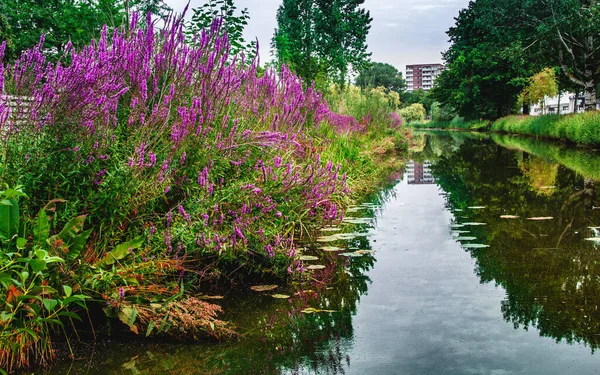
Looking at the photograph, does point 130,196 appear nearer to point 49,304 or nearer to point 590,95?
point 49,304

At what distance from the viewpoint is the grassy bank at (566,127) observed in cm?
1817

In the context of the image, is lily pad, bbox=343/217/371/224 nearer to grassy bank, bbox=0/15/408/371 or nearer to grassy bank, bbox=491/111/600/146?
grassy bank, bbox=0/15/408/371

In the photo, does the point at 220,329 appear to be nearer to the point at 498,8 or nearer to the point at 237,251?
the point at 237,251

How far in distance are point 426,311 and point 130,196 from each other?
79.1 inches

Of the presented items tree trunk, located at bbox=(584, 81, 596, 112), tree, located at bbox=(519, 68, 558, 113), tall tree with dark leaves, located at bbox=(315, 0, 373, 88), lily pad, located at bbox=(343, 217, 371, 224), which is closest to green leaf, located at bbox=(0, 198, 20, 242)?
lily pad, located at bbox=(343, 217, 371, 224)

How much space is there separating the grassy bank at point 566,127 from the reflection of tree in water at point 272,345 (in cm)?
1714

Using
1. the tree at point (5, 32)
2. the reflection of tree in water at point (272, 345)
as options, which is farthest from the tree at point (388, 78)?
the reflection of tree in water at point (272, 345)

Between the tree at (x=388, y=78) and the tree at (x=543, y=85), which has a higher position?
the tree at (x=388, y=78)

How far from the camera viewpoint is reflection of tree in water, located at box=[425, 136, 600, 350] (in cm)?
327

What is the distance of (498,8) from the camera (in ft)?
89.5

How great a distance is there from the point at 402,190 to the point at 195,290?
6.55 metres

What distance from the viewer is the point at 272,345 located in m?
2.90

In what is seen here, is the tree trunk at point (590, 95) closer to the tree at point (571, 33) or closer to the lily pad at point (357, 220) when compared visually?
the tree at point (571, 33)

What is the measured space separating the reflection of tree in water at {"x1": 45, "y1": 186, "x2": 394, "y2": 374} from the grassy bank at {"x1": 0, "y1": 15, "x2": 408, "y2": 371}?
16cm
